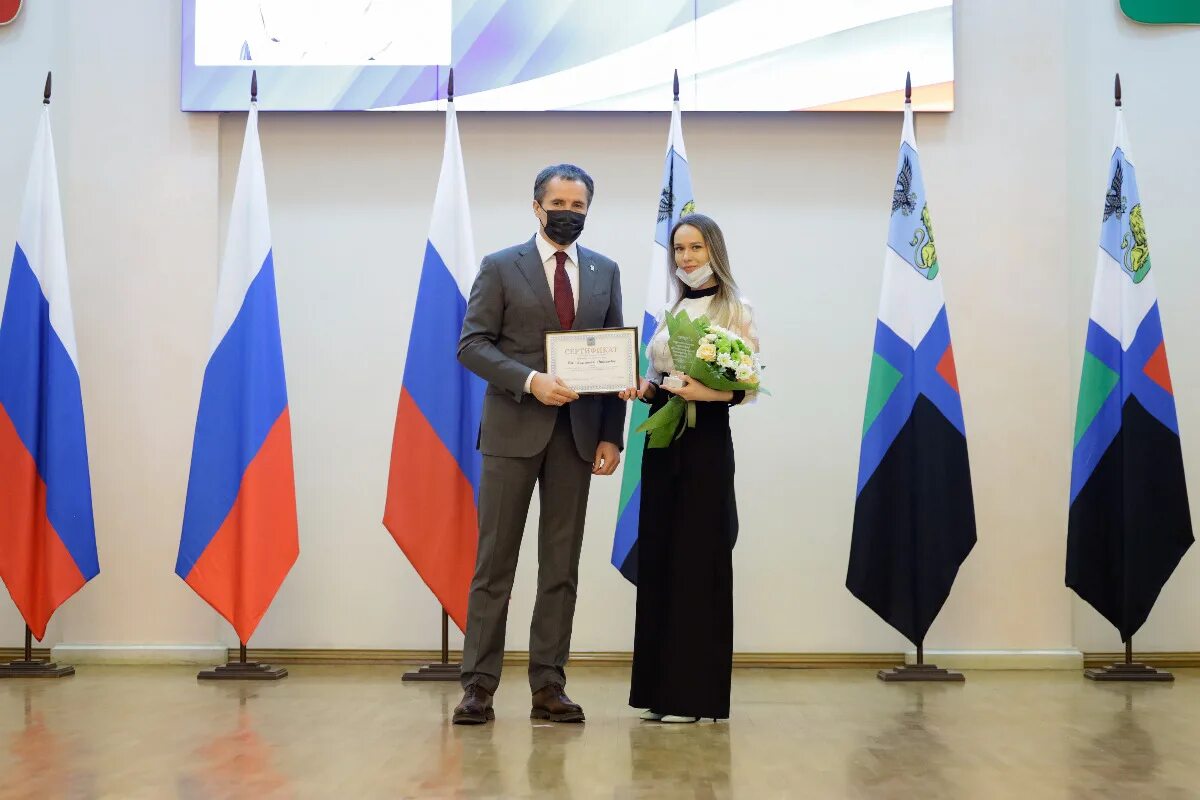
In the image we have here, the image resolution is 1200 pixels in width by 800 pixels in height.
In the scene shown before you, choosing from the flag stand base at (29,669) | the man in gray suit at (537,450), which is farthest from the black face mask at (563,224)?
the flag stand base at (29,669)

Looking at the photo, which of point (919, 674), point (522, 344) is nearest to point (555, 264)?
point (522, 344)

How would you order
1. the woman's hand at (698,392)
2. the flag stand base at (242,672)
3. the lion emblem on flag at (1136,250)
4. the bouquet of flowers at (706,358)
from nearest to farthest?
the bouquet of flowers at (706,358) → the woman's hand at (698,392) → the flag stand base at (242,672) → the lion emblem on flag at (1136,250)

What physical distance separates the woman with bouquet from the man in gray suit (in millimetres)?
188

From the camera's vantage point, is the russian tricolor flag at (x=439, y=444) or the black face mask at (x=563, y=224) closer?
the black face mask at (x=563, y=224)

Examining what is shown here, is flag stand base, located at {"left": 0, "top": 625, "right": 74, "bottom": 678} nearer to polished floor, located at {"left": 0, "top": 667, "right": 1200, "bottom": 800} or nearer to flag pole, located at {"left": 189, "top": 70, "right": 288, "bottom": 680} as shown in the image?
polished floor, located at {"left": 0, "top": 667, "right": 1200, "bottom": 800}

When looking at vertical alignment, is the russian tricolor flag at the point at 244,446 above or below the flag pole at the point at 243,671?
above

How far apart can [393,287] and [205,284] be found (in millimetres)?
749

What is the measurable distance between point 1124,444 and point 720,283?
1.93 m

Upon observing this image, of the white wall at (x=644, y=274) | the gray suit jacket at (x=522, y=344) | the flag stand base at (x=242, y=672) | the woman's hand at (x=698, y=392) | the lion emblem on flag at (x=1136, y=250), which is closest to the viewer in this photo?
the woman's hand at (x=698, y=392)

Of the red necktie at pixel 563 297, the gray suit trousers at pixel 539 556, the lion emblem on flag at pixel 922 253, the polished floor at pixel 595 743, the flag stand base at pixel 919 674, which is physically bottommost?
the flag stand base at pixel 919 674

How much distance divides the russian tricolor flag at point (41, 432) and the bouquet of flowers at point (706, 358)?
2393mm

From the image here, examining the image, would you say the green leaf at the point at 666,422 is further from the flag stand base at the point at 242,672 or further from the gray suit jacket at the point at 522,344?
the flag stand base at the point at 242,672

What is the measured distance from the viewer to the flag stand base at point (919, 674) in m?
4.32

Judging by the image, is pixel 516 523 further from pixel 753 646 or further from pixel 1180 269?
pixel 1180 269
